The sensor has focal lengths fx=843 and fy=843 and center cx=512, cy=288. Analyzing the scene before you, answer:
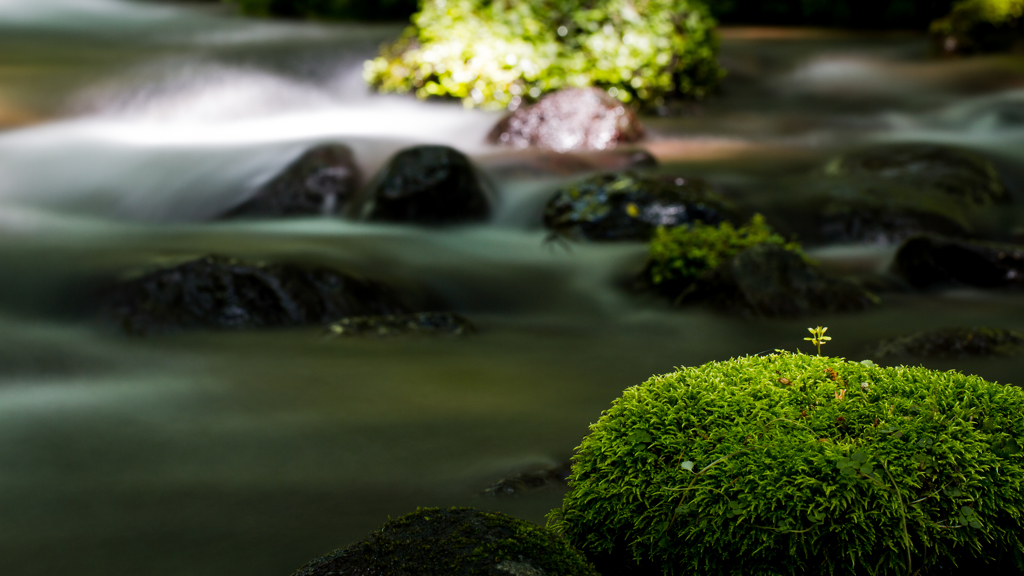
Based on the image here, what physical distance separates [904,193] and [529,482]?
6.40 meters

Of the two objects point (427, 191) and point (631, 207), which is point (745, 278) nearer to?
point (631, 207)

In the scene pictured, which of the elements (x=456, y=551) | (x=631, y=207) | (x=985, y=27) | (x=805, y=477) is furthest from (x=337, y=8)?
(x=805, y=477)

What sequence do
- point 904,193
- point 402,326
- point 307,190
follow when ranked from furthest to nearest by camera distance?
point 307,190 → point 904,193 → point 402,326

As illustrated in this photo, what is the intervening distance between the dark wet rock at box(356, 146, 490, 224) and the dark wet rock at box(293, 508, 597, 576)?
589 cm

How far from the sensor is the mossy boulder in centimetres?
555

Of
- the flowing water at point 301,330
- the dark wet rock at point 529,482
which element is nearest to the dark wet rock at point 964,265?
the flowing water at point 301,330

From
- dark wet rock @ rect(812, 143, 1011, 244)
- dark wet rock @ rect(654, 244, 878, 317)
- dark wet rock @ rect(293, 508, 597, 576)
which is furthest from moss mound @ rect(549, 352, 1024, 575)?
dark wet rock @ rect(812, 143, 1011, 244)

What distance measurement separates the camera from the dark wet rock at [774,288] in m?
5.54

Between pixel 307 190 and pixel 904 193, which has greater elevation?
pixel 307 190

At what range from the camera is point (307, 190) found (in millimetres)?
8430

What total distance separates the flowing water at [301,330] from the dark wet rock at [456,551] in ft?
2.62

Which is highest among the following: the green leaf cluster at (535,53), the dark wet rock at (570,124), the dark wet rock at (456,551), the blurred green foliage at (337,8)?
the blurred green foliage at (337,8)

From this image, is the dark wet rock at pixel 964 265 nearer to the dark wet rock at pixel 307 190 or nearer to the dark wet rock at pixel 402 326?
the dark wet rock at pixel 402 326

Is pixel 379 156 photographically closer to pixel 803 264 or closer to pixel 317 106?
pixel 317 106
